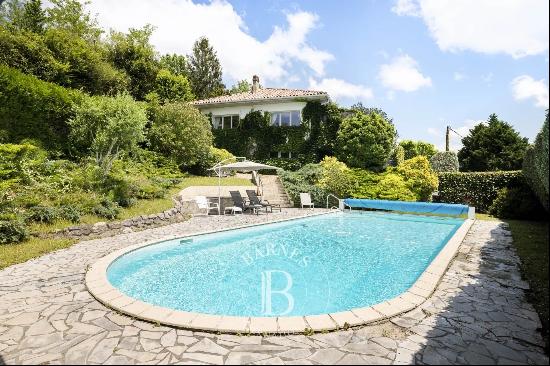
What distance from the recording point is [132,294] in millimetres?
6000

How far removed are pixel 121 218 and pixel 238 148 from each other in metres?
18.1

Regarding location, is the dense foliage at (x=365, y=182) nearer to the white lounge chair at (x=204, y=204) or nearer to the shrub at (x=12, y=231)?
the white lounge chair at (x=204, y=204)

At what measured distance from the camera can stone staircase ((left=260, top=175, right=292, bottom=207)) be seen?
19844 mm

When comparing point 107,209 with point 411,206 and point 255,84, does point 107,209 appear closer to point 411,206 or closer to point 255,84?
point 411,206

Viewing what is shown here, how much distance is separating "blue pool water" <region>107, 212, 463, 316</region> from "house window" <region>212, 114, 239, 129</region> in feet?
60.4

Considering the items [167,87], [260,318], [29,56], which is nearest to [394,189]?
[260,318]

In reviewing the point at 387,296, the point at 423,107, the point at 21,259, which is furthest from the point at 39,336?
the point at 423,107

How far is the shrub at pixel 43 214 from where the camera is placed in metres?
9.26

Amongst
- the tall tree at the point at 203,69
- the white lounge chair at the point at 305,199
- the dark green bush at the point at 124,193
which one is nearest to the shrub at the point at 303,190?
the white lounge chair at the point at 305,199

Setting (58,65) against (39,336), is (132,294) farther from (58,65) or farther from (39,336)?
(58,65)

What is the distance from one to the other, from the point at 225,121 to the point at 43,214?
2197 cm

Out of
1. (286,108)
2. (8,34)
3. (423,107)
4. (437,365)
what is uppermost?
(8,34)

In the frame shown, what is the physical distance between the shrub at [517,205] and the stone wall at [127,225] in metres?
14.8

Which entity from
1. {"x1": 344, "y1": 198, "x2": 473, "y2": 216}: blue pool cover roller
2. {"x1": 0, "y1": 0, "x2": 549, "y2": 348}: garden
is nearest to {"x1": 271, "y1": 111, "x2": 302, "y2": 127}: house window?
{"x1": 0, "y1": 0, "x2": 549, "y2": 348}: garden
